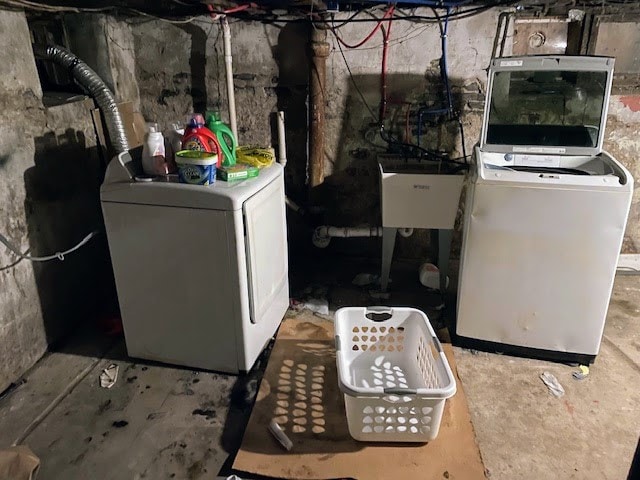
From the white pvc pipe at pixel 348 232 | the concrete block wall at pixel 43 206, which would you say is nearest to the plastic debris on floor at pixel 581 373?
the white pvc pipe at pixel 348 232

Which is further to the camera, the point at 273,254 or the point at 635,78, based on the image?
the point at 635,78

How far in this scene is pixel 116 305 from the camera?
103 inches

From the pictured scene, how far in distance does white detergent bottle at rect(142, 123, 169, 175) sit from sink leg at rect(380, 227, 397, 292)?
121 cm

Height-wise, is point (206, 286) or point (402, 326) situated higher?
point (206, 286)

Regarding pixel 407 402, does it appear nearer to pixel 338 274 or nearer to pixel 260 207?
pixel 260 207

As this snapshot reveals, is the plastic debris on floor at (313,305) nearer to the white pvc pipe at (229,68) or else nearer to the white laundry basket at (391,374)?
the white laundry basket at (391,374)

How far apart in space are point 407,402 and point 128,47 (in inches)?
98.7

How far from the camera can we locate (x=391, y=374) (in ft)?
6.66

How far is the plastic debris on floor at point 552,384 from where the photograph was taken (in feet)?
6.55

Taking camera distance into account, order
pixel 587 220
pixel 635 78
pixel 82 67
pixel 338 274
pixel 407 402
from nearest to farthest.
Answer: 1. pixel 407 402
2. pixel 587 220
3. pixel 82 67
4. pixel 635 78
5. pixel 338 274

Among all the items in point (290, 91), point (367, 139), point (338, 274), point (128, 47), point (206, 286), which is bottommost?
point (338, 274)

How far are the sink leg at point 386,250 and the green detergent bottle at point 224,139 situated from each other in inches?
37.6

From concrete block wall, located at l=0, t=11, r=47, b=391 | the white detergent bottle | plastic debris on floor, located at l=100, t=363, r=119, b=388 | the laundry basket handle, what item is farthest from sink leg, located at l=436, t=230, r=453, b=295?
concrete block wall, located at l=0, t=11, r=47, b=391

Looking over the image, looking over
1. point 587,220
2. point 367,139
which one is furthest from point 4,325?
point 587,220
